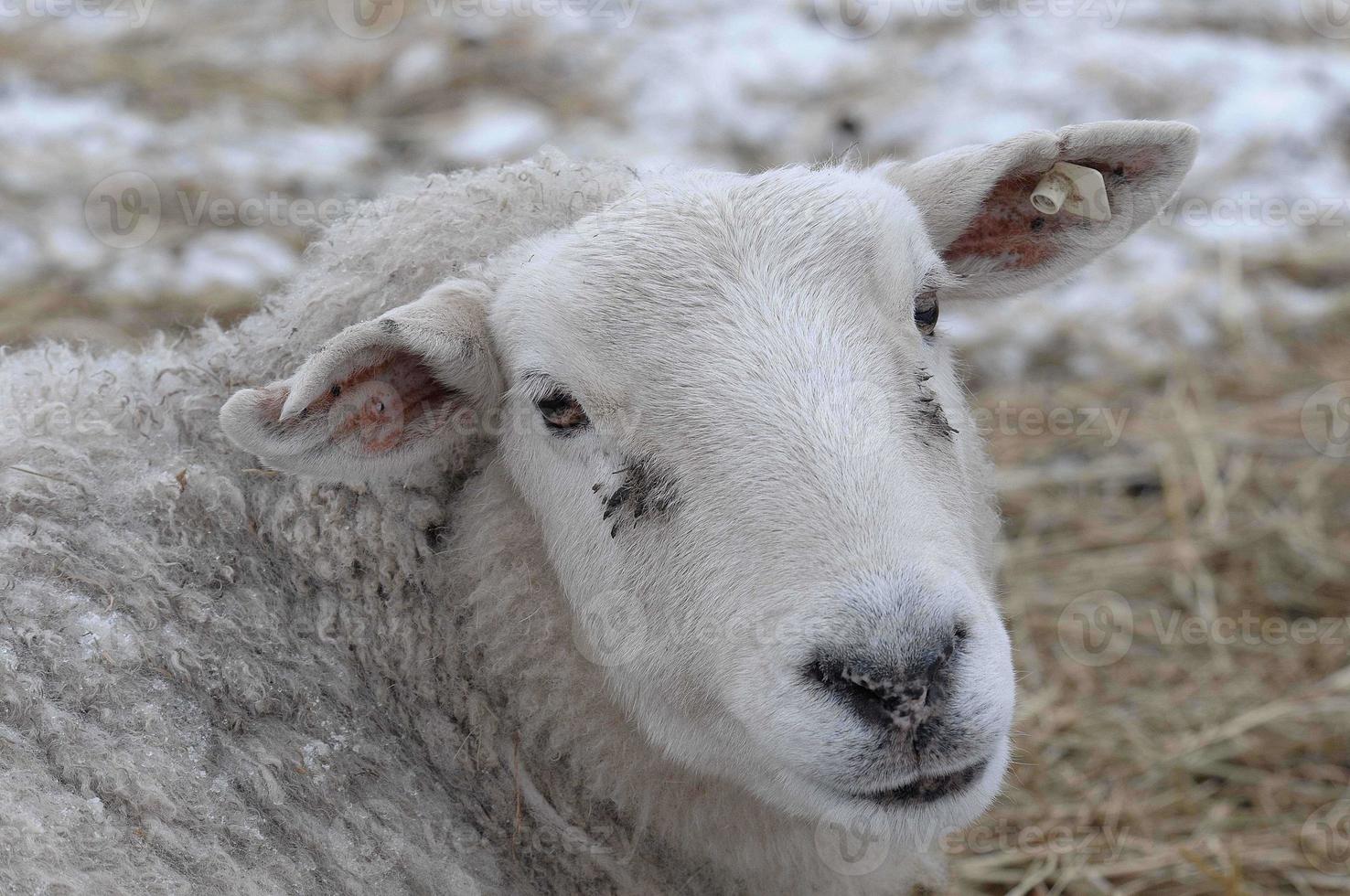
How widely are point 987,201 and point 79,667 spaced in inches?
83.7

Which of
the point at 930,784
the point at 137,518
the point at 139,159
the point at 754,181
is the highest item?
the point at 754,181

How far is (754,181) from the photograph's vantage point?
8.27 ft

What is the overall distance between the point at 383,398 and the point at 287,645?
0.52m

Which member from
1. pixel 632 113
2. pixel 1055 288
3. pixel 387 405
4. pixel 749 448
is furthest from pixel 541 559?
pixel 632 113

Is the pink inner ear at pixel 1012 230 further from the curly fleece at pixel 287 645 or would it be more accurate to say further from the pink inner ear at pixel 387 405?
the pink inner ear at pixel 387 405

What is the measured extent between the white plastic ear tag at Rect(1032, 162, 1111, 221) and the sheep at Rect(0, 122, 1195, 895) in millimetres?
54

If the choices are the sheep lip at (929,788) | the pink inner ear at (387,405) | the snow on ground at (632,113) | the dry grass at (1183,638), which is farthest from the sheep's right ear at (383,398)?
the snow on ground at (632,113)

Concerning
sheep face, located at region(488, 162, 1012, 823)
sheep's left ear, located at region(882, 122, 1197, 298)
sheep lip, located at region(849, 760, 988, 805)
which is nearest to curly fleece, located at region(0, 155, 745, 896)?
sheep face, located at region(488, 162, 1012, 823)

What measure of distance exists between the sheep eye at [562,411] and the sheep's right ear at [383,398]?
0.17 m

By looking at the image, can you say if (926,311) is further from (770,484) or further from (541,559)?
(541,559)

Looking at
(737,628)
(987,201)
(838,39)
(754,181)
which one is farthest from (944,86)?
(737,628)

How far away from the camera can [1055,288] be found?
121 inches

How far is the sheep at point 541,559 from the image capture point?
6.76 ft

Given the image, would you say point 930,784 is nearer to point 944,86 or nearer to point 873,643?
point 873,643
